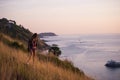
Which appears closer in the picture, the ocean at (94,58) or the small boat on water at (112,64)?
the ocean at (94,58)

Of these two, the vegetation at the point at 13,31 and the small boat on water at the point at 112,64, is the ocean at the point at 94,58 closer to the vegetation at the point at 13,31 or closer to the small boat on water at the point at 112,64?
the small boat on water at the point at 112,64

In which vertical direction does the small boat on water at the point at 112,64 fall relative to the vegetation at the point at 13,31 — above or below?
below

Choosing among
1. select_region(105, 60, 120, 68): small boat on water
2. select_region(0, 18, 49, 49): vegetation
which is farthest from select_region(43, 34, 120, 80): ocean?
select_region(0, 18, 49, 49): vegetation

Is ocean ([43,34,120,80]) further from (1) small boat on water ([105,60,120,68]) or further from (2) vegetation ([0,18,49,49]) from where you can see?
(2) vegetation ([0,18,49,49])

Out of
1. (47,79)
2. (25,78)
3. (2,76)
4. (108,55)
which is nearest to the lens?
(2,76)

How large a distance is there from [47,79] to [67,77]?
120cm

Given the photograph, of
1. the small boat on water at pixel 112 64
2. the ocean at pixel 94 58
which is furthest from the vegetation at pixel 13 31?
the small boat on water at pixel 112 64

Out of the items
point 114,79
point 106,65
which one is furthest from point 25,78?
point 106,65

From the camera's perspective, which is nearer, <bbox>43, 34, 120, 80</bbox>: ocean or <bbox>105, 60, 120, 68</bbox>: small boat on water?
<bbox>43, 34, 120, 80</bbox>: ocean

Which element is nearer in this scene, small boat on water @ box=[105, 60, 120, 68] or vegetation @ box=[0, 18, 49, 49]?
vegetation @ box=[0, 18, 49, 49]

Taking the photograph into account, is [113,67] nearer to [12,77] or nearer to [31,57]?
[31,57]

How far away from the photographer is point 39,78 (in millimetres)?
6531

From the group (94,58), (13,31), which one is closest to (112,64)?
(94,58)

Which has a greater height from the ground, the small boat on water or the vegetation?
the vegetation
